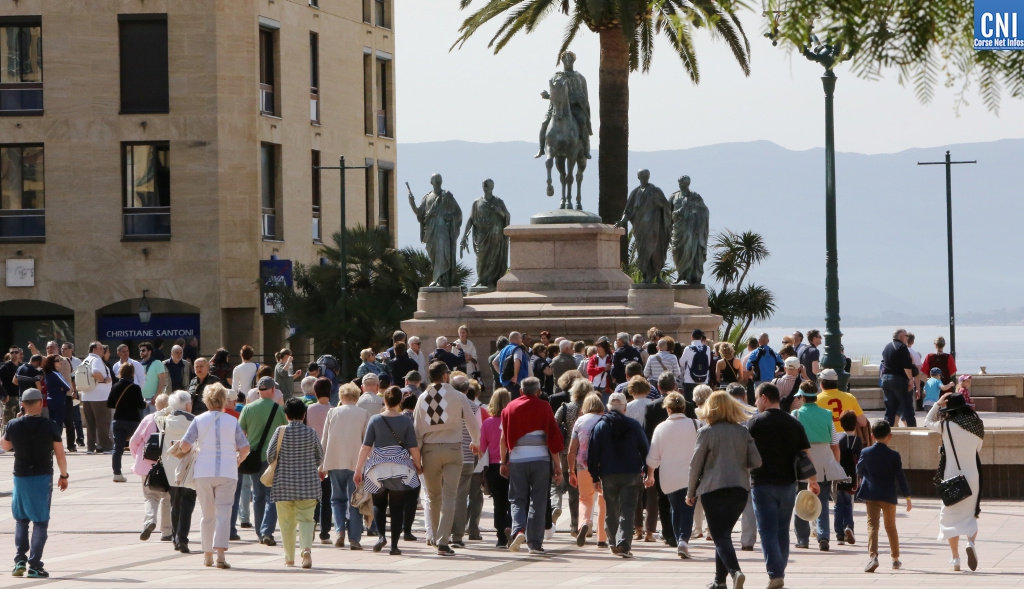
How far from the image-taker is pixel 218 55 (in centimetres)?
4609

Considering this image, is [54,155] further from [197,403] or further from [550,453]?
[550,453]

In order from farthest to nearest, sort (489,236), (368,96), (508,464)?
(368,96) < (489,236) < (508,464)

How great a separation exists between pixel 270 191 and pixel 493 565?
34.2 metres

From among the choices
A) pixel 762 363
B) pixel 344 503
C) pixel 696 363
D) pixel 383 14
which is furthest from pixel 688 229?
pixel 383 14

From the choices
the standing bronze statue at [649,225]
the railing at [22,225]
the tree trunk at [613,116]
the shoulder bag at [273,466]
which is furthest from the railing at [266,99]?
the shoulder bag at [273,466]

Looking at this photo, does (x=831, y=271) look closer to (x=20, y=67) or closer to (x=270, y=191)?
(x=270, y=191)

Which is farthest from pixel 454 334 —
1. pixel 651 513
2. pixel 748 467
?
pixel 748 467

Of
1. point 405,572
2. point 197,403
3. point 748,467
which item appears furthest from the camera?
point 197,403

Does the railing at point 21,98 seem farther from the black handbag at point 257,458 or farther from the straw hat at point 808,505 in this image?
the straw hat at point 808,505

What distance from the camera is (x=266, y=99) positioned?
47.9 meters

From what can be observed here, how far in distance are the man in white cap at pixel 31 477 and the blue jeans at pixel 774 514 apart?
575 centimetres

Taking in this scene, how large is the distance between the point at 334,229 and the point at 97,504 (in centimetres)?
3138

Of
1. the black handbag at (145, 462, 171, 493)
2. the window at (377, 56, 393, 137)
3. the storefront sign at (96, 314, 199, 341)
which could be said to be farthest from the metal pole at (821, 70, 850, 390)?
the window at (377, 56, 393, 137)

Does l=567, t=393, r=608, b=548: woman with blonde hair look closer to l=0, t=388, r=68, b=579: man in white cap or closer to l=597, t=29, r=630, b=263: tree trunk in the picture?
l=0, t=388, r=68, b=579: man in white cap
